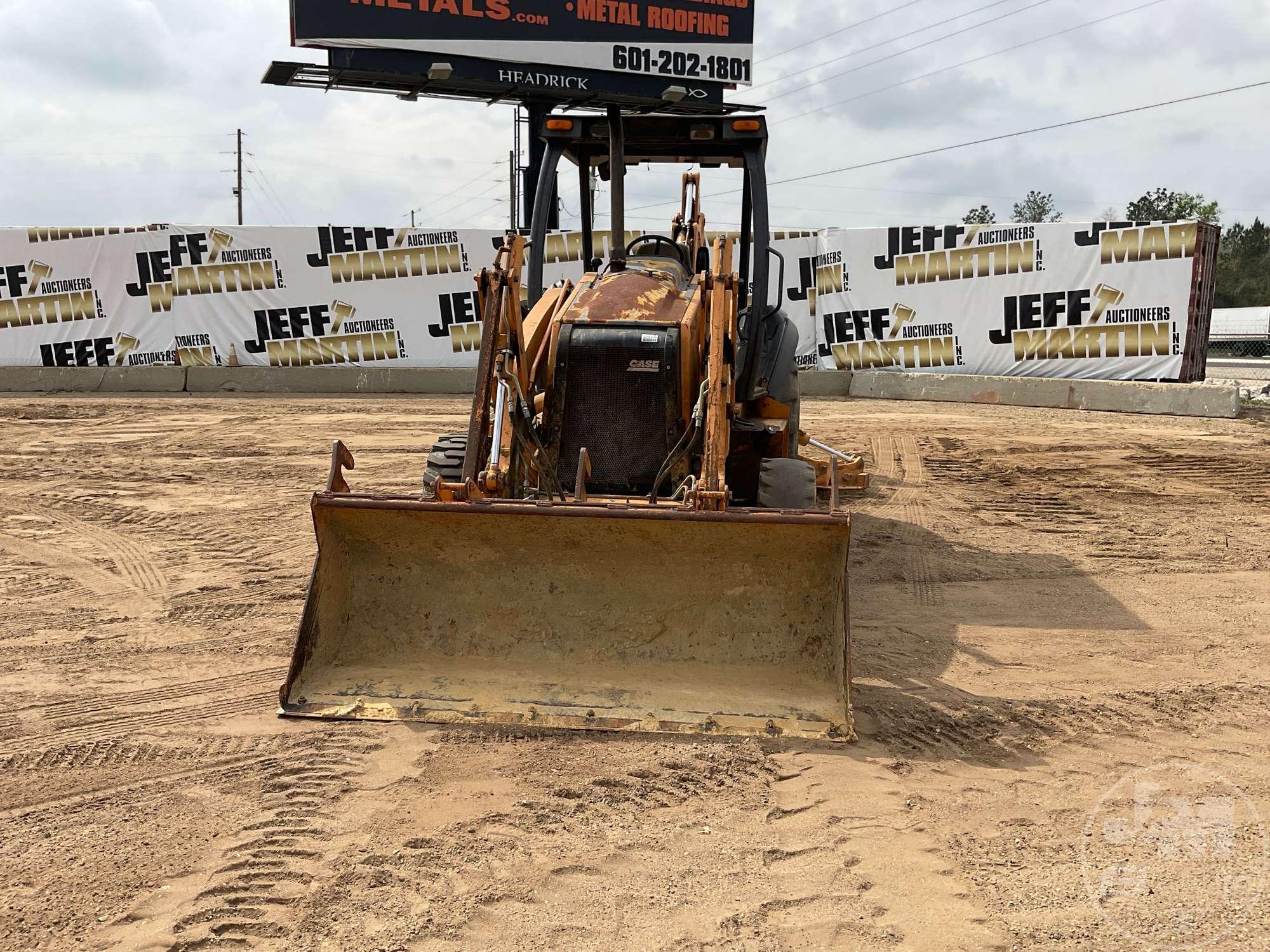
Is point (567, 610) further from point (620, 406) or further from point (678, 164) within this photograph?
point (678, 164)

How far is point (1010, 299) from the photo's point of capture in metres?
16.8

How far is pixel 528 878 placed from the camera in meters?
3.21

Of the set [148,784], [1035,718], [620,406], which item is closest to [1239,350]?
[620,406]

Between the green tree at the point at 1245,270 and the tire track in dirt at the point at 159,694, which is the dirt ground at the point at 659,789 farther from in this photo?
the green tree at the point at 1245,270

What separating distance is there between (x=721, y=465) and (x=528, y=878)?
7.39ft

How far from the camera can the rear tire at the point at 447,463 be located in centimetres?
593

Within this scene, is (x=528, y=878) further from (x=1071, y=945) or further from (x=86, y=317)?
(x=86, y=317)

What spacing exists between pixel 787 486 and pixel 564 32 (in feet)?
46.2

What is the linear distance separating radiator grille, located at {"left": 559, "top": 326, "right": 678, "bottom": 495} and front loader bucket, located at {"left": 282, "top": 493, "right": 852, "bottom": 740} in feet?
3.10

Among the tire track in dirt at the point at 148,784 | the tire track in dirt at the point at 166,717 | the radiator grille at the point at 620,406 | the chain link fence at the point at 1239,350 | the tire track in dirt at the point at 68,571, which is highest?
the chain link fence at the point at 1239,350

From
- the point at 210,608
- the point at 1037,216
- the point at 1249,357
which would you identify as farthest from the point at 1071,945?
the point at 1037,216

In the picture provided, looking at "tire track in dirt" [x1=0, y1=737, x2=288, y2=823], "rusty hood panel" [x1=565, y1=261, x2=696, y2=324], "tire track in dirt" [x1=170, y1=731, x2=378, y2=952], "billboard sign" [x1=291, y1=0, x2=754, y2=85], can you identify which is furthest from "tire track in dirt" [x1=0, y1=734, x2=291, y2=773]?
"billboard sign" [x1=291, y1=0, x2=754, y2=85]

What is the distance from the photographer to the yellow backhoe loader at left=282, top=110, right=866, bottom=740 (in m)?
4.36

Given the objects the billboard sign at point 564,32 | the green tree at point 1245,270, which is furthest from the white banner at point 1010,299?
the green tree at point 1245,270
